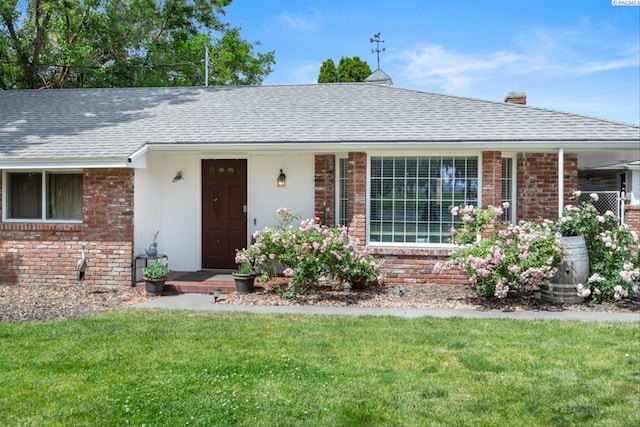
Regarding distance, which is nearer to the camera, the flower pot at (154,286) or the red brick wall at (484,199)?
the flower pot at (154,286)

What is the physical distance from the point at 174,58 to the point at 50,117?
11.9 m

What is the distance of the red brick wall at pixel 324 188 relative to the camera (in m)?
10.2

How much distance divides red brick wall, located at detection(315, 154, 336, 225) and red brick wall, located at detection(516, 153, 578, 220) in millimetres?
3671

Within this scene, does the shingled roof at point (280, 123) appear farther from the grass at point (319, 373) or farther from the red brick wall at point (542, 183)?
the grass at point (319, 373)

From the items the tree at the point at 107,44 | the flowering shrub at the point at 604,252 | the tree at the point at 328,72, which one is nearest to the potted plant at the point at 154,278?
the flowering shrub at the point at 604,252

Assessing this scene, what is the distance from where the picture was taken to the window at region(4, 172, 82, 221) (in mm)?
9875

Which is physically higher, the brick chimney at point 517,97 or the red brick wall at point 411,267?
the brick chimney at point 517,97

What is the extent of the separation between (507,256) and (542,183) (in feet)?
8.76

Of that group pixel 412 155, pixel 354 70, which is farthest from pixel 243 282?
pixel 354 70

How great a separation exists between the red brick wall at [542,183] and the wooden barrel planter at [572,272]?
171 centimetres

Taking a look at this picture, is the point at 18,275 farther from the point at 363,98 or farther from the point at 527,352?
the point at 527,352

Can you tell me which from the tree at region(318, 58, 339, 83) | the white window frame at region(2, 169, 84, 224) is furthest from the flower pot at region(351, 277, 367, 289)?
the tree at region(318, 58, 339, 83)

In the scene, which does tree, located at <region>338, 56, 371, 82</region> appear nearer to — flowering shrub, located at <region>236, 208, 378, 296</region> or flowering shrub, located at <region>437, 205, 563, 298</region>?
flowering shrub, located at <region>236, 208, 378, 296</region>

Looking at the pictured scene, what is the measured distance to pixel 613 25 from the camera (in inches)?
414
